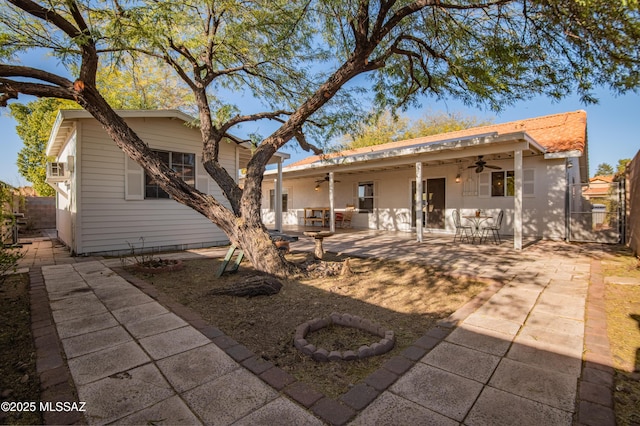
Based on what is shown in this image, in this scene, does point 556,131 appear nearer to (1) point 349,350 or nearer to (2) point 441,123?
(1) point 349,350

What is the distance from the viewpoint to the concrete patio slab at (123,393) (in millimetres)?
1686

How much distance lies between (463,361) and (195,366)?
2.03 metres

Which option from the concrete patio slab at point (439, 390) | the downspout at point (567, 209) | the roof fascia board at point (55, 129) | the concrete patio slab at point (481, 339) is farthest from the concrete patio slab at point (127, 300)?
the downspout at point (567, 209)

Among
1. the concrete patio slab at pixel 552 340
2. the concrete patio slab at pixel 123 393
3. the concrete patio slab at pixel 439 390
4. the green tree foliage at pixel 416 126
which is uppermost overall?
the green tree foliage at pixel 416 126

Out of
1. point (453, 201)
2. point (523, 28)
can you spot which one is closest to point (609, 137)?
point (453, 201)

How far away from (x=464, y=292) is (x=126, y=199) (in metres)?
7.38

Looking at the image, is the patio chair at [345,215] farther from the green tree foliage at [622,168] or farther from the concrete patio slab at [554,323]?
the concrete patio slab at [554,323]

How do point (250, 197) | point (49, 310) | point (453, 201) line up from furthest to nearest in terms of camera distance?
point (453, 201), point (250, 197), point (49, 310)

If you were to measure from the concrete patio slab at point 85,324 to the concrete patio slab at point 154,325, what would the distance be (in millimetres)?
242

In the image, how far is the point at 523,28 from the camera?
4.43 metres

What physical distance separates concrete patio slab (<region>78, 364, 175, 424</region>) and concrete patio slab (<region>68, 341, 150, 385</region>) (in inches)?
3.2

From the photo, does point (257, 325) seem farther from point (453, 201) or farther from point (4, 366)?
point (453, 201)

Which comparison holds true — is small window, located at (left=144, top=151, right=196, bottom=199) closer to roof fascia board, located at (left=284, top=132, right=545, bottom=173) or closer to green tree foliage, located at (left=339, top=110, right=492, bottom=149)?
roof fascia board, located at (left=284, top=132, right=545, bottom=173)

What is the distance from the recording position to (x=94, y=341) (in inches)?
101
